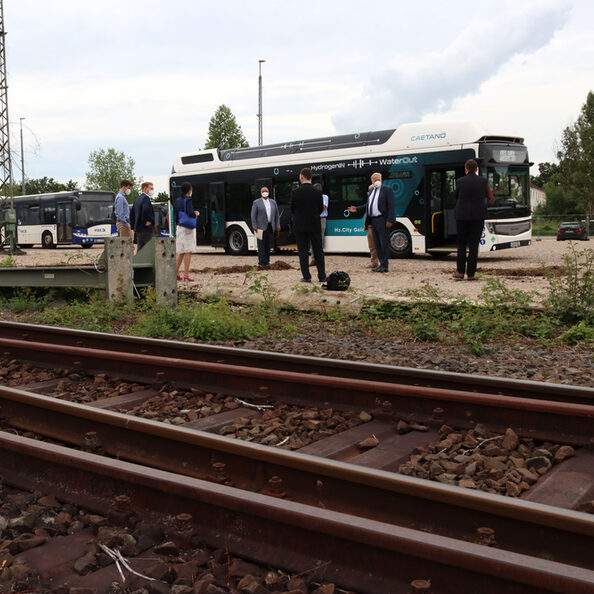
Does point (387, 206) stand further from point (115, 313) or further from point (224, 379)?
point (224, 379)

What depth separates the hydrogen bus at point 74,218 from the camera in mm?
38406

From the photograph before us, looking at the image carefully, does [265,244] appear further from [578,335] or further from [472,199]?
[578,335]

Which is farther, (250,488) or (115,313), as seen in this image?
(115,313)

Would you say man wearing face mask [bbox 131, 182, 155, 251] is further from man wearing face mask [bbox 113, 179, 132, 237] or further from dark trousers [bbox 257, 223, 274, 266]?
dark trousers [bbox 257, 223, 274, 266]

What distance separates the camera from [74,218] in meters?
38.6

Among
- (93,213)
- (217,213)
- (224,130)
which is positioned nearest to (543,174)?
(224,130)

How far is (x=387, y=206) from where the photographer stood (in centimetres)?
1488

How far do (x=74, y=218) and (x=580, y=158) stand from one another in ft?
164

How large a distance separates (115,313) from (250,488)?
24.1ft

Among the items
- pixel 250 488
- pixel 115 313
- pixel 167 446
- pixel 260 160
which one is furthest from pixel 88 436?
pixel 260 160

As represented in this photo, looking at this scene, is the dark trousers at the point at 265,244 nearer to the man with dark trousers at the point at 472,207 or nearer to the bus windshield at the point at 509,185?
the man with dark trousers at the point at 472,207

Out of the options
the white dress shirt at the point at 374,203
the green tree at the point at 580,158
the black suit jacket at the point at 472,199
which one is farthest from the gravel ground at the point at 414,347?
the green tree at the point at 580,158

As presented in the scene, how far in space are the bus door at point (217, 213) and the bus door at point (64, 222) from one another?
51.0ft

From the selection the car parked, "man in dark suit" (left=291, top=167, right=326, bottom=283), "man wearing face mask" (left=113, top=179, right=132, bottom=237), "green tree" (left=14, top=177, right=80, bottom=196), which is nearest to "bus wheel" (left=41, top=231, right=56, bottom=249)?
"man wearing face mask" (left=113, top=179, right=132, bottom=237)
